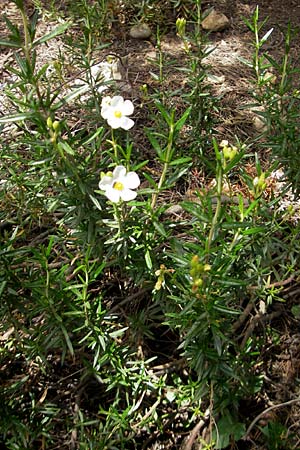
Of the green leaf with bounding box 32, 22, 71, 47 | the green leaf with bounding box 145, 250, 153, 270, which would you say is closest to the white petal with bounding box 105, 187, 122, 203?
the green leaf with bounding box 145, 250, 153, 270

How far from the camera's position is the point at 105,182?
196 centimetres

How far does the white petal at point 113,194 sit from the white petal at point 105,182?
0.02m

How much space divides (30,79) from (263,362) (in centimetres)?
181

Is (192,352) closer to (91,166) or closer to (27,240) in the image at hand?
(91,166)

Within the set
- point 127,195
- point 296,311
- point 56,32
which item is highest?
point 56,32

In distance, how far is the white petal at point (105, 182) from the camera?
6.37 ft

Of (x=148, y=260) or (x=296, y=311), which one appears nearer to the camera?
(x=148, y=260)

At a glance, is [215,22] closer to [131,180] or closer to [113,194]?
[131,180]

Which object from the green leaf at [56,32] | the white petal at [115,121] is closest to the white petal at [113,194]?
the white petal at [115,121]

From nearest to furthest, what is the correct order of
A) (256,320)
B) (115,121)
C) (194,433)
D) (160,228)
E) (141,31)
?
(115,121) → (160,228) → (194,433) → (256,320) → (141,31)

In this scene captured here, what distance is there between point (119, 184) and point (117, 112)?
0.33 metres

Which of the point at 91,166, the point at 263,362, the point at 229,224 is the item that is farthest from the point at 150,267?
the point at 263,362

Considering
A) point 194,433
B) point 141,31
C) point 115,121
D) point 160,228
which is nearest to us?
point 115,121

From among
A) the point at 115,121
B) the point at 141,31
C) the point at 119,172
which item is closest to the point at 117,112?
the point at 115,121
